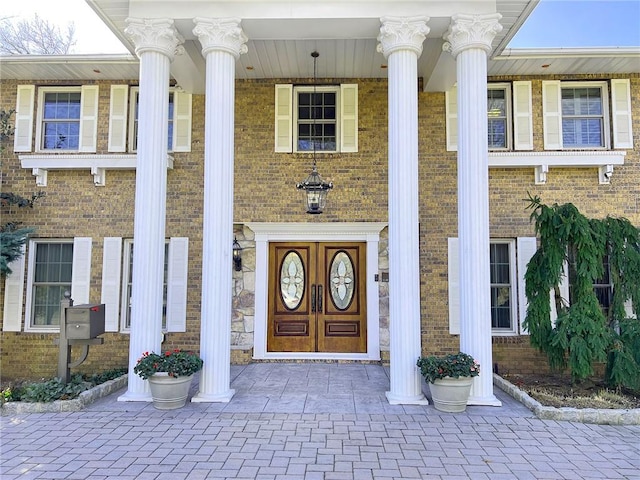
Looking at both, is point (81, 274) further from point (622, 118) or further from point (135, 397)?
point (622, 118)

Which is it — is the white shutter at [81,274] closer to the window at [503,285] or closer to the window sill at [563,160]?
the window at [503,285]

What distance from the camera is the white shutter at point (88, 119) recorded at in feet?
27.5

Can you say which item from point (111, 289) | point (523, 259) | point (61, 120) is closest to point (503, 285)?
point (523, 259)

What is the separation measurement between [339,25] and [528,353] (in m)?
6.67

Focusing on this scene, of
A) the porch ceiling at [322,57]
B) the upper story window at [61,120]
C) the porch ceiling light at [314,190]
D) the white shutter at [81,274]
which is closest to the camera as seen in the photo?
the porch ceiling at [322,57]

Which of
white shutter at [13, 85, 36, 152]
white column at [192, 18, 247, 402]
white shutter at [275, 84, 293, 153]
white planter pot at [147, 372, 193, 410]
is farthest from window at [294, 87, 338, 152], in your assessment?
white shutter at [13, 85, 36, 152]

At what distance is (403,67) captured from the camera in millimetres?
5980

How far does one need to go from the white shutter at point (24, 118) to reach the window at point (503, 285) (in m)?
9.54

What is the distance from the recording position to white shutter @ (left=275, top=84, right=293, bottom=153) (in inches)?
328

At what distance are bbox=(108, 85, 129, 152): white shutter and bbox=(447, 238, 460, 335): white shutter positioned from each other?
676 cm

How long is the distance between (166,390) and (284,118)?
17.8 ft

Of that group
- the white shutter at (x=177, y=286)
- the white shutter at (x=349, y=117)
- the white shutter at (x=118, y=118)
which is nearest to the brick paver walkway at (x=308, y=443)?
the white shutter at (x=177, y=286)

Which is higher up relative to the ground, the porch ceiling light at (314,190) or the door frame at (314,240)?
the porch ceiling light at (314,190)

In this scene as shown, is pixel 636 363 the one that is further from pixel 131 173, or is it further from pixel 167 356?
pixel 131 173
